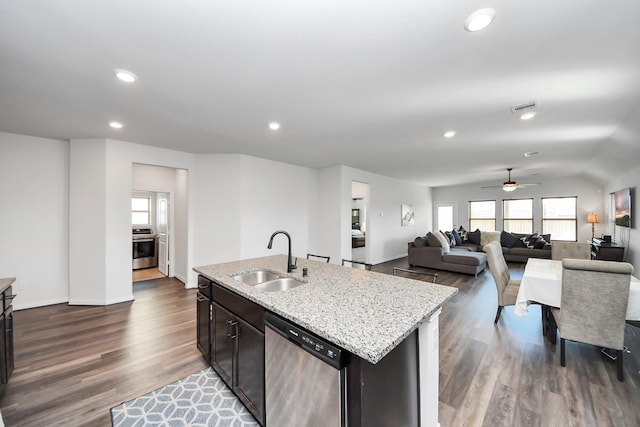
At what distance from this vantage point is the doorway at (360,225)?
678cm

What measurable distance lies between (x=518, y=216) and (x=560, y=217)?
1016mm

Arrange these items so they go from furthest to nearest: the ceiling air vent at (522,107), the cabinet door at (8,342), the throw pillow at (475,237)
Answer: the throw pillow at (475,237) < the ceiling air vent at (522,107) < the cabinet door at (8,342)

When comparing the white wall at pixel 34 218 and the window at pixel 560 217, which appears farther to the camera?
the window at pixel 560 217

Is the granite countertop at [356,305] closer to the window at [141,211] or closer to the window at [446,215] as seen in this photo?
the window at [141,211]

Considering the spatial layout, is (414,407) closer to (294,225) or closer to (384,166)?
(294,225)

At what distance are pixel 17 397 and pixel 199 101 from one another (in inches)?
110

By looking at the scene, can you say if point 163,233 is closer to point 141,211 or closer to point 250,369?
point 141,211

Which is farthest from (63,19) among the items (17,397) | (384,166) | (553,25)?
(384,166)

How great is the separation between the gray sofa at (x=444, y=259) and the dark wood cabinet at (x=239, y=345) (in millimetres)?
5450

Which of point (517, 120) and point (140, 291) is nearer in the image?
point (517, 120)

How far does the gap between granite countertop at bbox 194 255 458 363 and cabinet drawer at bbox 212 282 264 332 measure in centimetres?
6

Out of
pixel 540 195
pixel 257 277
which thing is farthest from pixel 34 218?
pixel 540 195

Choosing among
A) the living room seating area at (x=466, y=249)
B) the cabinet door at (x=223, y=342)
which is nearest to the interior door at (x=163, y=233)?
the cabinet door at (x=223, y=342)

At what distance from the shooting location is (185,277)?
4746mm
